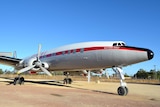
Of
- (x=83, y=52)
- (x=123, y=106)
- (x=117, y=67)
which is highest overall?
(x=83, y=52)

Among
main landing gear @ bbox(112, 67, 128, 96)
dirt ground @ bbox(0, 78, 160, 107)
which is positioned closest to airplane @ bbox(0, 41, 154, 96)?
main landing gear @ bbox(112, 67, 128, 96)

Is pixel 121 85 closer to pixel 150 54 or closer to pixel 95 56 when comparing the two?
pixel 150 54

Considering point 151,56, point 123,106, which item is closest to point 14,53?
point 151,56

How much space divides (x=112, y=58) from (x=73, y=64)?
217 inches

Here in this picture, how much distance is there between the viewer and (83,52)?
20.2 metres

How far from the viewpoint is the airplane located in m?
16.3

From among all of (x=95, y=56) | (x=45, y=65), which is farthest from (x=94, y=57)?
(x=45, y=65)

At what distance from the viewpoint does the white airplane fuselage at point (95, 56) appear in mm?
16406

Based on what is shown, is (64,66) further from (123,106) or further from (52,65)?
(123,106)

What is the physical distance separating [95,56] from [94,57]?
0.48ft

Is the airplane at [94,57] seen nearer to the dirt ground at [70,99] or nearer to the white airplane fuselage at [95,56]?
the white airplane fuselage at [95,56]

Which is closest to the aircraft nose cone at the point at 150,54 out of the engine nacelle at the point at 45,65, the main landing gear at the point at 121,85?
the main landing gear at the point at 121,85

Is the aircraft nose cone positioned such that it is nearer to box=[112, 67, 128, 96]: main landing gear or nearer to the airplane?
the airplane

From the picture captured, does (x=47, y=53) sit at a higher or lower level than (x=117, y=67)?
higher
